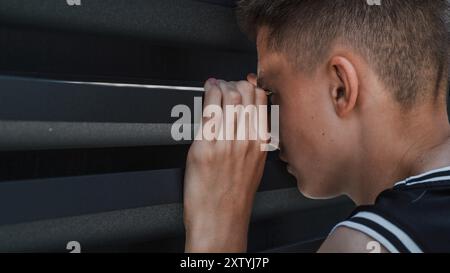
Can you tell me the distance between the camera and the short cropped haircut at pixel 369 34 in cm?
118

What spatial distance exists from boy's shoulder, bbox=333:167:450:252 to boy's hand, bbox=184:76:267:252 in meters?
0.26

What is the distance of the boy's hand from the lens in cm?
106

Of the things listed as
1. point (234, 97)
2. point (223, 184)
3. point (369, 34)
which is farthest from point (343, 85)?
point (223, 184)

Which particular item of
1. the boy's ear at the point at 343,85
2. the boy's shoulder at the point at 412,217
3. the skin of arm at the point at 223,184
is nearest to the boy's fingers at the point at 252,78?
the skin of arm at the point at 223,184

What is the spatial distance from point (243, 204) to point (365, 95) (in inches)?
15.1

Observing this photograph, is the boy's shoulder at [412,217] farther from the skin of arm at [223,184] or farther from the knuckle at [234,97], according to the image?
the knuckle at [234,97]

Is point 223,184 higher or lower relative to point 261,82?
lower

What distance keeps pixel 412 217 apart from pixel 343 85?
351 millimetres

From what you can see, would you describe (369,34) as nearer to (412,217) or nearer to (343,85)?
(343,85)

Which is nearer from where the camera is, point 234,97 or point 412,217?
point 412,217

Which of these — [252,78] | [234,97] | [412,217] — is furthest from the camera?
[252,78]

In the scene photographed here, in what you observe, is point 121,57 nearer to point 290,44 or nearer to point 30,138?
point 30,138

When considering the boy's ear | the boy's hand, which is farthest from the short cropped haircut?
the boy's hand

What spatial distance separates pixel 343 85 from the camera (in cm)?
116
